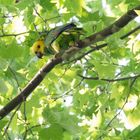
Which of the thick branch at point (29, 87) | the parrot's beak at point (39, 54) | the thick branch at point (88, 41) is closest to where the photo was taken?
the thick branch at point (88, 41)

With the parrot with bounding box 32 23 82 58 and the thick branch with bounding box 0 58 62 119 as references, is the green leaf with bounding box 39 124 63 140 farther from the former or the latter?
the parrot with bounding box 32 23 82 58

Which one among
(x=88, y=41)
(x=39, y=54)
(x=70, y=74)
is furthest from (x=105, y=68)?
(x=39, y=54)

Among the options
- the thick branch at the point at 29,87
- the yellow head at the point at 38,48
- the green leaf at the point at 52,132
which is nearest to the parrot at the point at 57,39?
the yellow head at the point at 38,48

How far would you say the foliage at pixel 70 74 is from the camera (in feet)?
4.37

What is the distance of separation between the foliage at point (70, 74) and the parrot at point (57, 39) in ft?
0.15

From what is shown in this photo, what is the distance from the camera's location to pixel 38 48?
6.33 ft

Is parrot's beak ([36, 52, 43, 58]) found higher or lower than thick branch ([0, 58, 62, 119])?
lower

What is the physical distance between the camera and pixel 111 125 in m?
1.82

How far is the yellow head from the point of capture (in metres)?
1.92

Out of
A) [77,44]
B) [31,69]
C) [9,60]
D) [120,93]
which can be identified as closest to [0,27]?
[31,69]

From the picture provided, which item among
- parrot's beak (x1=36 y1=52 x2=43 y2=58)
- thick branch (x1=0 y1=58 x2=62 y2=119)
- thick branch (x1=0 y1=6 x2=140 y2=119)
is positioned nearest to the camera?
thick branch (x1=0 y1=6 x2=140 y2=119)

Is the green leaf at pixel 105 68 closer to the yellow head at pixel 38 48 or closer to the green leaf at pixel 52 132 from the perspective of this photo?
the green leaf at pixel 52 132

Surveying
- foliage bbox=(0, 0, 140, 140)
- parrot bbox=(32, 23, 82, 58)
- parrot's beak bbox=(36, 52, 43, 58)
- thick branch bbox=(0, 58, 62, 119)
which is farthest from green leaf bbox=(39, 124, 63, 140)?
parrot's beak bbox=(36, 52, 43, 58)

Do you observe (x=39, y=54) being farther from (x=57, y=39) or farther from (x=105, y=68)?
(x=105, y=68)
